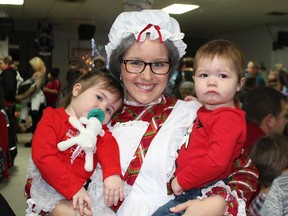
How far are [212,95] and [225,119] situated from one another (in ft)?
0.46

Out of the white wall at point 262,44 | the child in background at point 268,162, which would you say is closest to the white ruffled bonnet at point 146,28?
the child in background at point 268,162

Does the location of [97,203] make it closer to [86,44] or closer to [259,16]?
[259,16]

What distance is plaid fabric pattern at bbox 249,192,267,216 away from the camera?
7.78 ft

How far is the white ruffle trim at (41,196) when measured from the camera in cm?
164

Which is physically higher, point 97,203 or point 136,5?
point 136,5

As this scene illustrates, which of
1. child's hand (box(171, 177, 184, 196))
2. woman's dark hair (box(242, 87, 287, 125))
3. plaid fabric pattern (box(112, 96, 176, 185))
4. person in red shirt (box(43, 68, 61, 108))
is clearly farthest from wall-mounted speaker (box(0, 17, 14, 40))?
child's hand (box(171, 177, 184, 196))

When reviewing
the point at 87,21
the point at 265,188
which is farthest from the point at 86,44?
the point at 265,188

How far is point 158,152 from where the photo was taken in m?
1.63

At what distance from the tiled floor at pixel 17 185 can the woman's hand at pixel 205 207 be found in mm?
3397

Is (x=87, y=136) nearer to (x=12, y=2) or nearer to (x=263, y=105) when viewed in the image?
(x=263, y=105)

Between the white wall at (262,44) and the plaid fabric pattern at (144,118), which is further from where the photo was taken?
the white wall at (262,44)

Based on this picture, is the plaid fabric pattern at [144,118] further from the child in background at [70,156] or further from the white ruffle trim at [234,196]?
the white ruffle trim at [234,196]

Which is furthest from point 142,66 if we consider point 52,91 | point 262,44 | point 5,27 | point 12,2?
point 262,44

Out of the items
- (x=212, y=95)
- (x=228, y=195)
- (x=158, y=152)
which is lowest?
(x=228, y=195)
